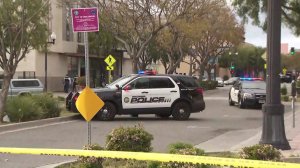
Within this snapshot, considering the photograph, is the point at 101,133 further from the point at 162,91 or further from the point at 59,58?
the point at 59,58

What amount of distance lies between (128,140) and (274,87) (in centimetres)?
345

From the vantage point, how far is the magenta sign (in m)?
9.14

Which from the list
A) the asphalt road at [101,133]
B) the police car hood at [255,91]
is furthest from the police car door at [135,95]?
the police car hood at [255,91]

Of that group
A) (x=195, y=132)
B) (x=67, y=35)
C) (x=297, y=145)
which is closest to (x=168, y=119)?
(x=195, y=132)

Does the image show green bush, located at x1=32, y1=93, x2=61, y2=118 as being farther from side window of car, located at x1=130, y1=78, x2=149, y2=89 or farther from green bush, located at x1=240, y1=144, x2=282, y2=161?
green bush, located at x1=240, y1=144, x2=282, y2=161

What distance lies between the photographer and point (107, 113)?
61.4 feet

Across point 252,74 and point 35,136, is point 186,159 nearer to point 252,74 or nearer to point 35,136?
point 35,136

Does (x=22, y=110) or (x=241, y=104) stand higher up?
(x=22, y=110)

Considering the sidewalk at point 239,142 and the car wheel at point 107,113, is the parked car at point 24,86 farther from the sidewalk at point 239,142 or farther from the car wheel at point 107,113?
the sidewalk at point 239,142

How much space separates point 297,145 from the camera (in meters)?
11.5

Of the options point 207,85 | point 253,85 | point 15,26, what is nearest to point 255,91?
point 253,85

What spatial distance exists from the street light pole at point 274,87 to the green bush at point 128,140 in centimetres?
301

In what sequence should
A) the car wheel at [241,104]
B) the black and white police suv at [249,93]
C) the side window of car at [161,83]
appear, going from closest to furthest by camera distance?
the side window of car at [161,83] < the black and white police suv at [249,93] < the car wheel at [241,104]

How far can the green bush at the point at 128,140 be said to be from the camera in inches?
336
